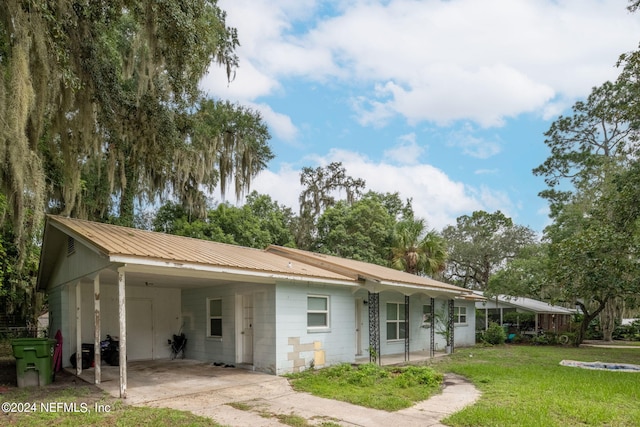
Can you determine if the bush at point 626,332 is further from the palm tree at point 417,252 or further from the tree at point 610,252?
the tree at point 610,252

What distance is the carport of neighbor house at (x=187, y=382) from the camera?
7.88 meters

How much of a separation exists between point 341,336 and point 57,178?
445 inches

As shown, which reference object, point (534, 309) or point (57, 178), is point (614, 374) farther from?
point (57, 178)

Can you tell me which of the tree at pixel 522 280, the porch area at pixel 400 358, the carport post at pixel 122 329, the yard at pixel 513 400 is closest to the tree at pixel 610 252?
the yard at pixel 513 400

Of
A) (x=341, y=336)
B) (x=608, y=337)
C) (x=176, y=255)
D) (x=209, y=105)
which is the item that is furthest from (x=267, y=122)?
(x=608, y=337)

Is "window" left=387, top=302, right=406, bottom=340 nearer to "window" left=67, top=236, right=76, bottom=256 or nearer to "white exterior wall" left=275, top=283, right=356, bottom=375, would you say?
"white exterior wall" left=275, top=283, right=356, bottom=375

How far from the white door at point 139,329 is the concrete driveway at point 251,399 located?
2.31m

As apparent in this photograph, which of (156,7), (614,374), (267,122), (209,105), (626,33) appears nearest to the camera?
(156,7)

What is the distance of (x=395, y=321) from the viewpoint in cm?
1534

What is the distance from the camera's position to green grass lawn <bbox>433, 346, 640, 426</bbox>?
6438 mm

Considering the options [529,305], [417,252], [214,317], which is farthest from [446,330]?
[529,305]

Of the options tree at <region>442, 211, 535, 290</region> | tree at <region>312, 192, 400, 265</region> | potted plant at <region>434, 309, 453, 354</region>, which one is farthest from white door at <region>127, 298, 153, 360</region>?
tree at <region>442, 211, 535, 290</region>

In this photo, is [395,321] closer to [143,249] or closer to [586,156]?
[143,249]

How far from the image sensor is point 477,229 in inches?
1523
